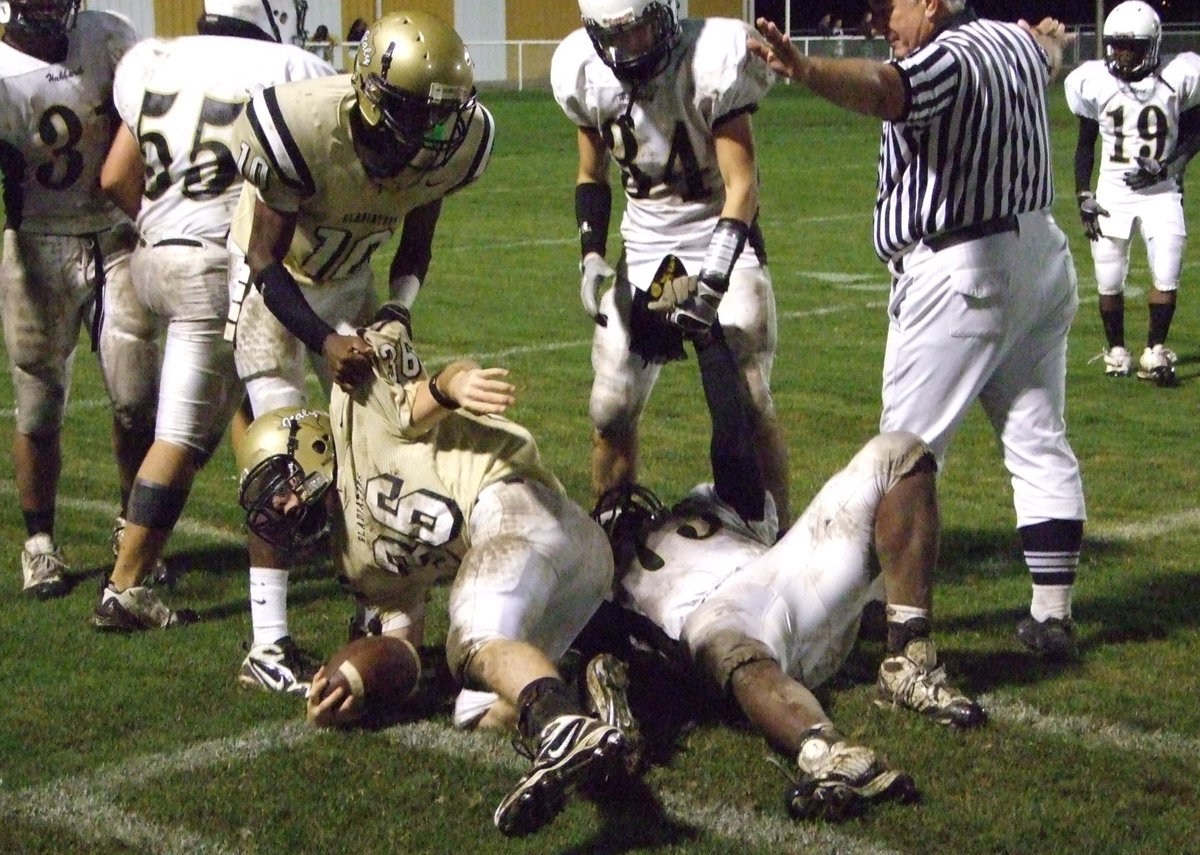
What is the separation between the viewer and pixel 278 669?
4.02 metres

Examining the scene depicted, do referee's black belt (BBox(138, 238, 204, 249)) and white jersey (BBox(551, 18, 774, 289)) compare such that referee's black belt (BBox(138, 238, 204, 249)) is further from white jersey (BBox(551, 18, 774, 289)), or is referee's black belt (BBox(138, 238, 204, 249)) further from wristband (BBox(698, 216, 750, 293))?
wristband (BBox(698, 216, 750, 293))

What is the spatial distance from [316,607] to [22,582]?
91 centimetres

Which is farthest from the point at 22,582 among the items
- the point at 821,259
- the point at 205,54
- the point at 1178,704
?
the point at 821,259

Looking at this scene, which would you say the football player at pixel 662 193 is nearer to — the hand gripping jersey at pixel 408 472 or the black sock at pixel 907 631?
the hand gripping jersey at pixel 408 472

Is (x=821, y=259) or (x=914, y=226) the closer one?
(x=914, y=226)

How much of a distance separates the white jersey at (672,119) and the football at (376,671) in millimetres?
1589

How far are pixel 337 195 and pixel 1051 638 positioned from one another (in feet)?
6.75

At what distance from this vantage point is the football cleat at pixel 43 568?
487cm

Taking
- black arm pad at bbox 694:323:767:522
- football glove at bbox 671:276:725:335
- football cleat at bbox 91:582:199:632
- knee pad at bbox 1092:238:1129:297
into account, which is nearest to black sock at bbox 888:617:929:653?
black arm pad at bbox 694:323:767:522

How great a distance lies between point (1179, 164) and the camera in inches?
338

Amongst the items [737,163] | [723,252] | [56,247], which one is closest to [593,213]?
[737,163]

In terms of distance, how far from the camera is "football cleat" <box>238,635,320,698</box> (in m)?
3.98

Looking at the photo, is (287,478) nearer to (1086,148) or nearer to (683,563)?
(683,563)

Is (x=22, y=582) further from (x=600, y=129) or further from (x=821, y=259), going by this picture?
(x=821, y=259)
